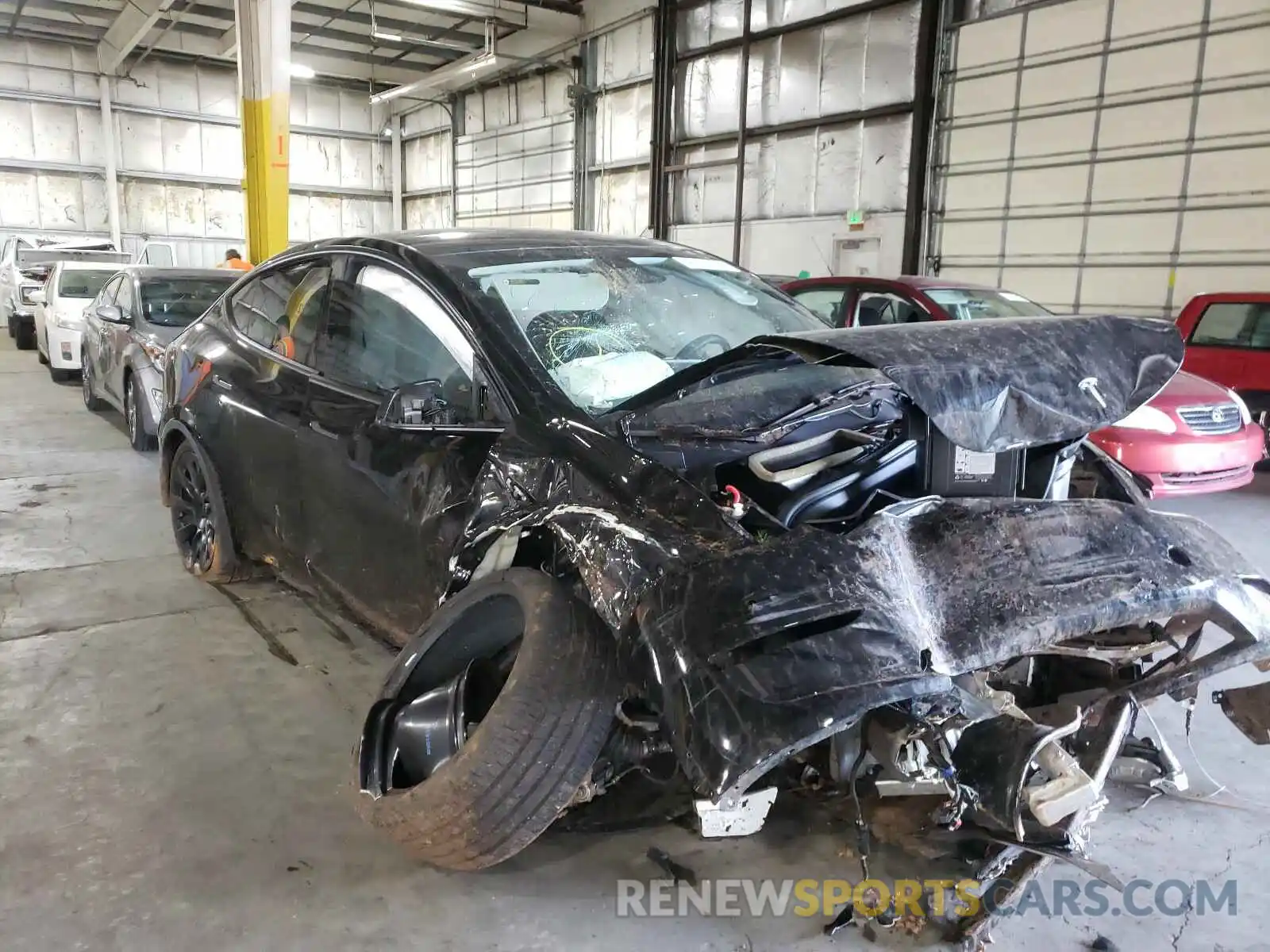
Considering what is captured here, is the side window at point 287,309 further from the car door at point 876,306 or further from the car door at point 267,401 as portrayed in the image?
the car door at point 876,306

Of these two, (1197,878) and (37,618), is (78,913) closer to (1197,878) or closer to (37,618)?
(37,618)

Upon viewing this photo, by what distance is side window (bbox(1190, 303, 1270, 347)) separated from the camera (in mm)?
7551

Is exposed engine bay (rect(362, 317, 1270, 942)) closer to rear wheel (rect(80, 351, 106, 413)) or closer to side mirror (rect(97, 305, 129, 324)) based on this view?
side mirror (rect(97, 305, 129, 324))

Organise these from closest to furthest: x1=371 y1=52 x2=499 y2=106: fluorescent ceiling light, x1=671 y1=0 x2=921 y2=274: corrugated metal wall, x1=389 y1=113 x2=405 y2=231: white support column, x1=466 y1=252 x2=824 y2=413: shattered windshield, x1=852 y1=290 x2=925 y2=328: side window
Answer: x1=466 y1=252 x2=824 y2=413: shattered windshield, x1=852 y1=290 x2=925 y2=328: side window, x1=671 y1=0 x2=921 y2=274: corrugated metal wall, x1=371 y1=52 x2=499 y2=106: fluorescent ceiling light, x1=389 y1=113 x2=405 y2=231: white support column

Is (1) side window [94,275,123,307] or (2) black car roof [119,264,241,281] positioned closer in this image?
(2) black car roof [119,264,241,281]

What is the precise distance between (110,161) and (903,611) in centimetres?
2244

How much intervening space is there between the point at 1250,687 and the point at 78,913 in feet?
9.01

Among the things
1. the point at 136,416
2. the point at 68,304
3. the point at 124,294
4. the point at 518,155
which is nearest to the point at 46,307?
the point at 68,304

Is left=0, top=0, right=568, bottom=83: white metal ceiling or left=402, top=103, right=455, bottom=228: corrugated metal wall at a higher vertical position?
left=0, top=0, right=568, bottom=83: white metal ceiling

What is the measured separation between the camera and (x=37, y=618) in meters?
3.59

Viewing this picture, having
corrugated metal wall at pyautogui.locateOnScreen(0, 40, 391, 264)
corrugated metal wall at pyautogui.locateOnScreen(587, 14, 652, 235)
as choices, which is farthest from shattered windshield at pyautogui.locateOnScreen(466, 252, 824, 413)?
corrugated metal wall at pyautogui.locateOnScreen(0, 40, 391, 264)

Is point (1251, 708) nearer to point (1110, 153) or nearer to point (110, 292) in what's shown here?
point (110, 292)

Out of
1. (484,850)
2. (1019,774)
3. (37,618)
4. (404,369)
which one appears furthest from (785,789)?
(37,618)

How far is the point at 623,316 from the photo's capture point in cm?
273
